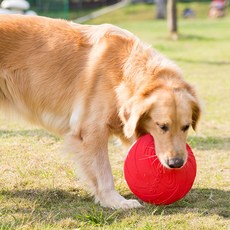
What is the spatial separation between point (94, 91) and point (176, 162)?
1054 millimetres

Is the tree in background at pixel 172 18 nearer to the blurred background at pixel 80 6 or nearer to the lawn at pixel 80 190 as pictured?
the blurred background at pixel 80 6

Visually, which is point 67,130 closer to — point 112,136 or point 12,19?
point 112,136

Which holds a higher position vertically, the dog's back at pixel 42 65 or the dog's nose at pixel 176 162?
the dog's back at pixel 42 65

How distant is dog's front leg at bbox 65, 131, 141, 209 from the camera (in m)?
5.11

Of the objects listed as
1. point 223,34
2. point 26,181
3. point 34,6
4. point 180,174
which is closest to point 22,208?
point 26,181

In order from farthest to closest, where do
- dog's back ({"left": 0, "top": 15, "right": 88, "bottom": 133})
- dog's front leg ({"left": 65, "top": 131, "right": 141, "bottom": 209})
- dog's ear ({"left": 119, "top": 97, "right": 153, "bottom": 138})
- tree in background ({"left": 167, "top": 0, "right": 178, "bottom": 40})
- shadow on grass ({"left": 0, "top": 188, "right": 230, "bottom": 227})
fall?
tree in background ({"left": 167, "top": 0, "right": 178, "bottom": 40}), dog's back ({"left": 0, "top": 15, "right": 88, "bottom": 133}), dog's front leg ({"left": 65, "top": 131, "right": 141, "bottom": 209}), dog's ear ({"left": 119, "top": 97, "right": 153, "bottom": 138}), shadow on grass ({"left": 0, "top": 188, "right": 230, "bottom": 227})

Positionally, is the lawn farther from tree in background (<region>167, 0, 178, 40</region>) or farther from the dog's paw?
tree in background (<region>167, 0, 178, 40</region>)

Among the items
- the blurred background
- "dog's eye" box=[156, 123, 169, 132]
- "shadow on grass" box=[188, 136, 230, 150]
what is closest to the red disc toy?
"dog's eye" box=[156, 123, 169, 132]

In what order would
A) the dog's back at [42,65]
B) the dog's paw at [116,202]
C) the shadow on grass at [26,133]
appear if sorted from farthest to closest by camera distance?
1. the shadow on grass at [26,133]
2. the dog's back at [42,65]
3. the dog's paw at [116,202]

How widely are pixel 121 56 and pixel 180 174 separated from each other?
3.99ft

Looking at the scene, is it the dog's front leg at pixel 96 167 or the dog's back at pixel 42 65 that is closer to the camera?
the dog's front leg at pixel 96 167

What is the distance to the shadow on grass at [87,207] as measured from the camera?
466 centimetres

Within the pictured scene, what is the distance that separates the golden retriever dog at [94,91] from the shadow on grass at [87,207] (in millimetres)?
183

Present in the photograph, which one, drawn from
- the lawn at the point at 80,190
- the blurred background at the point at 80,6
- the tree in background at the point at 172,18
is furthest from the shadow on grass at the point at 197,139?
the tree in background at the point at 172,18
